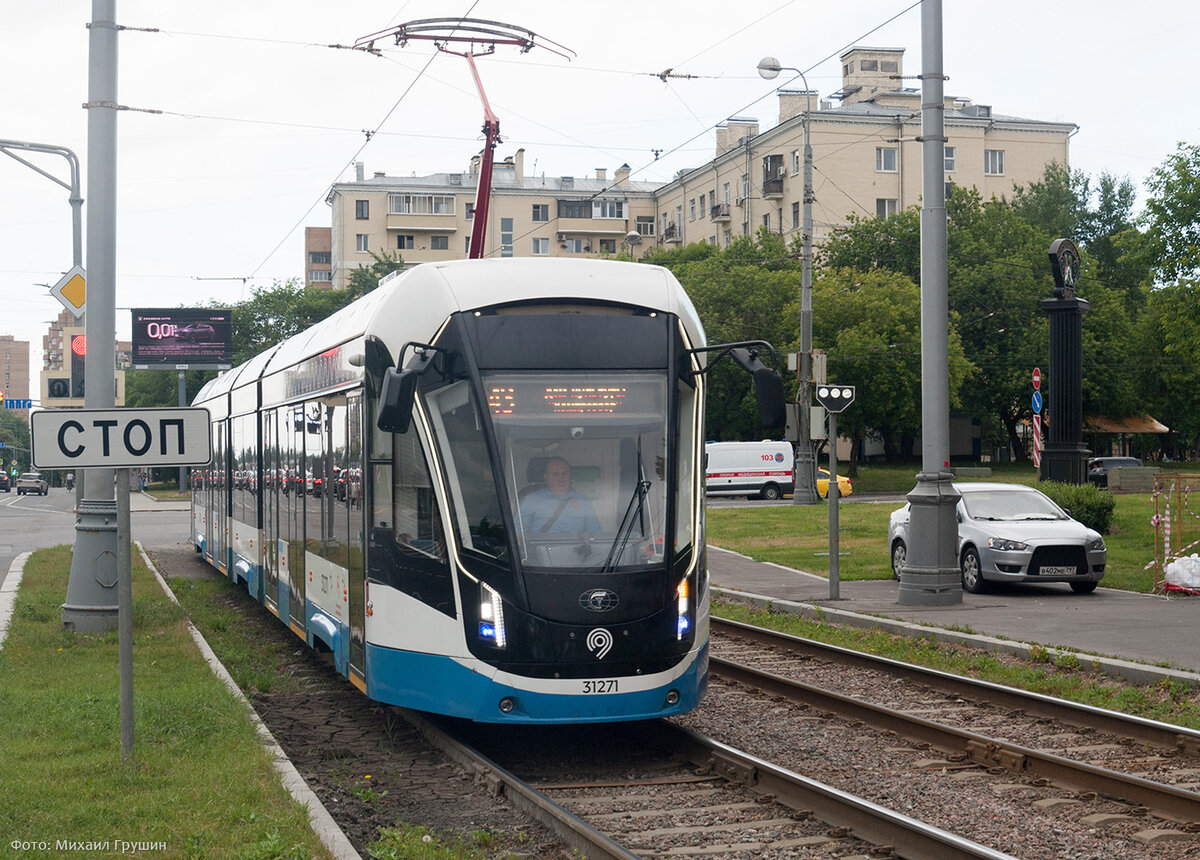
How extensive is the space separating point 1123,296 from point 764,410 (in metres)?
68.5

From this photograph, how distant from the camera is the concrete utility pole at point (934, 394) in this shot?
16.3m

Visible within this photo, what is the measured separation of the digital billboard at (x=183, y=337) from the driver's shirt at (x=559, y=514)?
5873 cm

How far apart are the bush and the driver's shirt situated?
16.1 metres

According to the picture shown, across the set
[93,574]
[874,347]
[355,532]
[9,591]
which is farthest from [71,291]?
[874,347]

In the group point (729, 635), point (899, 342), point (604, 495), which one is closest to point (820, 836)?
point (604, 495)

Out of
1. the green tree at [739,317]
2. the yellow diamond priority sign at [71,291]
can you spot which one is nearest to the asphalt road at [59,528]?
the yellow diamond priority sign at [71,291]

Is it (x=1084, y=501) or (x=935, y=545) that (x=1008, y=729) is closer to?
(x=935, y=545)

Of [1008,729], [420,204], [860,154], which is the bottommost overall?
[1008,729]

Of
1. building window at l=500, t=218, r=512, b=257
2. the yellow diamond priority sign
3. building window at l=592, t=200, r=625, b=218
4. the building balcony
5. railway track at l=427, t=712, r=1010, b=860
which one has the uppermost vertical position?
building window at l=592, t=200, r=625, b=218

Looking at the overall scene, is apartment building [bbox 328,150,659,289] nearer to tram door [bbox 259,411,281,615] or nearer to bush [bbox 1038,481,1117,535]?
bush [bbox 1038,481,1117,535]

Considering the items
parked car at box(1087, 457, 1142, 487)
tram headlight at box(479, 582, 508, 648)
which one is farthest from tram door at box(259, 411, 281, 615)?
parked car at box(1087, 457, 1142, 487)

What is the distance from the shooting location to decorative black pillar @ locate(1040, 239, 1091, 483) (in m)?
24.7

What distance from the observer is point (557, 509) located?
8.16m

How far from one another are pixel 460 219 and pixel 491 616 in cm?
9305
